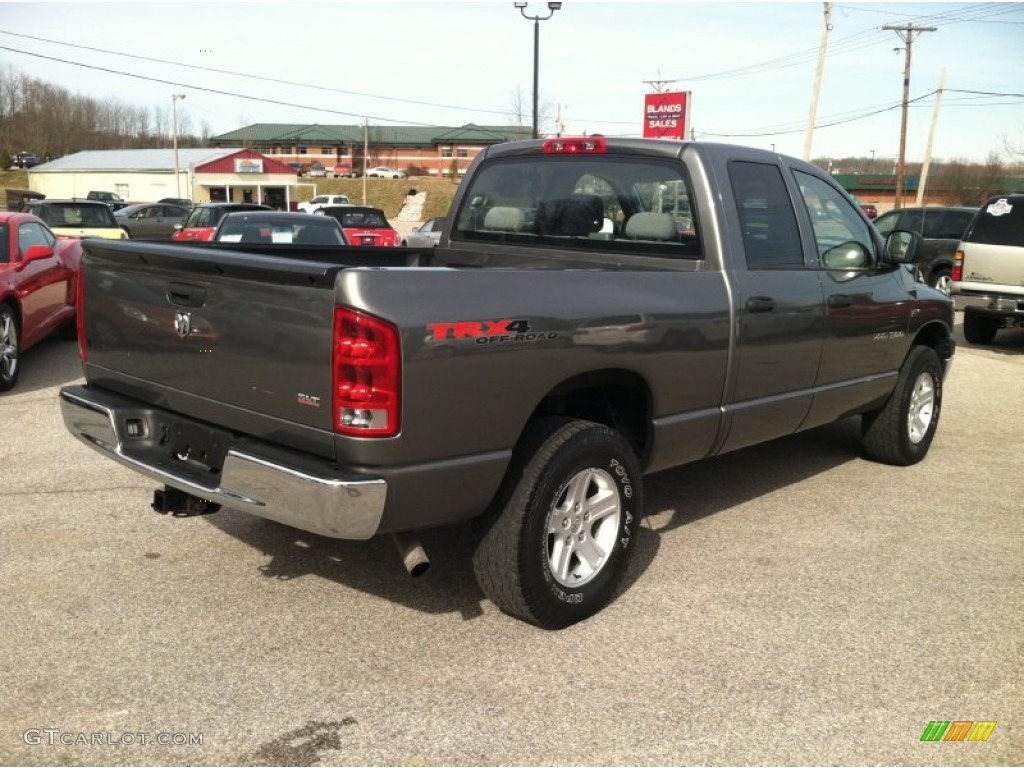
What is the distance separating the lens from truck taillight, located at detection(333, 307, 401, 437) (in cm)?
314

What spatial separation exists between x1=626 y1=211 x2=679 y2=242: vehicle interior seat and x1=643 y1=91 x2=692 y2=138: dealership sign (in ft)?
89.3

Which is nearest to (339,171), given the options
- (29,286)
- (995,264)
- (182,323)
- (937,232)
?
(937,232)

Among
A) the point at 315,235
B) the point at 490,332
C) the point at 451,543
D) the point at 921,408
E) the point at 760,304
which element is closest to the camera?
the point at 490,332

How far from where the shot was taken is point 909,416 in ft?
21.4

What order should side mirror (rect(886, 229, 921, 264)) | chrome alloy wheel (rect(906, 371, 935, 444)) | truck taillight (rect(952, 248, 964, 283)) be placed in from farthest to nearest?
truck taillight (rect(952, 248, 964, 283))
chrome alloy wheel (rect(906, 371, 935, 444))
side mirror (rect(886, 229, 921, 264))

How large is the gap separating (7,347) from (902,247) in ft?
23.6

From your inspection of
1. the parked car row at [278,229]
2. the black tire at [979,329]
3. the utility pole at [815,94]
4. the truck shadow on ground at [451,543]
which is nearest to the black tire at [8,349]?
the parked car row at [278,229]

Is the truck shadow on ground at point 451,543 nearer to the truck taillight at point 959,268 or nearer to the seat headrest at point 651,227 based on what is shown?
the seat headrest at point 651,227

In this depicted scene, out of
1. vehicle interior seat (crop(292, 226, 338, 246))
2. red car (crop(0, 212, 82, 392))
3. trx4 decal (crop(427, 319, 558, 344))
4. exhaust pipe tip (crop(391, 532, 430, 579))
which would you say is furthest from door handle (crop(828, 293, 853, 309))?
vehicle interior seat (crop(292, 226, 338, 246))

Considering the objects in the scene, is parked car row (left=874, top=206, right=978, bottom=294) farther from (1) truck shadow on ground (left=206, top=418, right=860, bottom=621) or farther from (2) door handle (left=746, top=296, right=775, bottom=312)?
(2) door handle (left=746, top=296, right=775, bottom=312)

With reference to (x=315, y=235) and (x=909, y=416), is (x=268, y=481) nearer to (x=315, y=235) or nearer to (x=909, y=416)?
(x=909, y=416)

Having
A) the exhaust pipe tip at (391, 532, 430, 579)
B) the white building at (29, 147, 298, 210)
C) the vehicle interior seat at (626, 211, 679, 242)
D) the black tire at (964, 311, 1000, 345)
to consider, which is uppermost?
the white building at (29, 147, 298, 210)

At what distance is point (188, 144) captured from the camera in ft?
422

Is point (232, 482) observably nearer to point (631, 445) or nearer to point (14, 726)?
point (14, 726)
